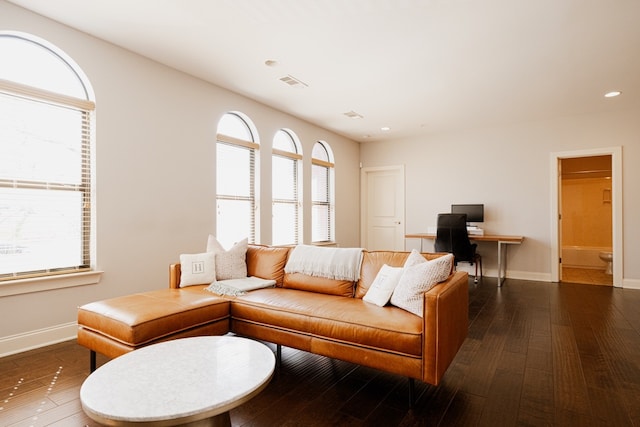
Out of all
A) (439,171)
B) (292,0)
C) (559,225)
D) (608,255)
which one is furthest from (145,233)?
(608,255)

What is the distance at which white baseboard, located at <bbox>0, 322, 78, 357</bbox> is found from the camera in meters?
2.54

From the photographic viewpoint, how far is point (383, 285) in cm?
236

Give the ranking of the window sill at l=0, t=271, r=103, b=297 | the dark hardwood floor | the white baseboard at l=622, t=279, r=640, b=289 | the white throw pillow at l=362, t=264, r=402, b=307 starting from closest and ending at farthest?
1. the dark hardwood floor
2. the white throw pillow at l=362, t=264, r=402, b=307
3. the window sill at l=0, t=271, r=103, b=297
4. the white baseboard at l=622, t=279, r=640, b=289

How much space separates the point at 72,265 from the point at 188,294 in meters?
1.23

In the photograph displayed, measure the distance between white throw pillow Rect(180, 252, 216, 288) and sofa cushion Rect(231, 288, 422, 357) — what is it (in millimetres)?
554

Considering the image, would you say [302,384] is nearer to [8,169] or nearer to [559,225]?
[8,169]

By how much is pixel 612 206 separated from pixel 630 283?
1.15m

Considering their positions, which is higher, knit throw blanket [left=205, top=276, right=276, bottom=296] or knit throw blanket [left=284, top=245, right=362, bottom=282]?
knit throw blanket [left=284, top=245, right=362, bottom=282]

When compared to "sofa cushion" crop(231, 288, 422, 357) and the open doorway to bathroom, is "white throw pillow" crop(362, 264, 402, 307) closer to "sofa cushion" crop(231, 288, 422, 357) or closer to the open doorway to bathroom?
"sofa cushion" crop(231, 288, 422, 357)

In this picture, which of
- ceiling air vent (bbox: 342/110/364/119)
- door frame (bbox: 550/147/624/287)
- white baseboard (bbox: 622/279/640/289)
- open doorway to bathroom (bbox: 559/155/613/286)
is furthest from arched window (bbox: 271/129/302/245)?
open doorway to bathroom (bbox: 559/155/613/286)

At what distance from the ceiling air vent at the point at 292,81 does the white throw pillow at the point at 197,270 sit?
2203 mm

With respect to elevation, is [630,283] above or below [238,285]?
below

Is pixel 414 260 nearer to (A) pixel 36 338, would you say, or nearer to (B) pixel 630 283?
(A) pixel 36 338

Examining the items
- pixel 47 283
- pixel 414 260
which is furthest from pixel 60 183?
pixel 414 260
